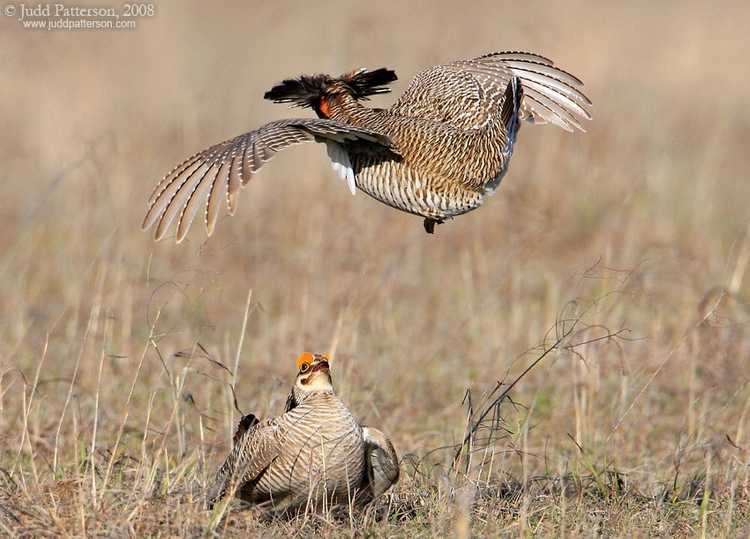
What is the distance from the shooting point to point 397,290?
866 cm

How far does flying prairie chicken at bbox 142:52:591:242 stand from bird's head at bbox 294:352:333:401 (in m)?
0.65

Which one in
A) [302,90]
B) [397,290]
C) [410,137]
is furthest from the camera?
[397,290]

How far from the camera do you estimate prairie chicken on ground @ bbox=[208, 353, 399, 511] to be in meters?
4.05

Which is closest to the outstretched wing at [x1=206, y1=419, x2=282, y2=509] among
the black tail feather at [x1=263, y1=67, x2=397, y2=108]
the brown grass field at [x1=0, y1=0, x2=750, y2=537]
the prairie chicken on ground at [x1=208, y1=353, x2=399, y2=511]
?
the prairie chicken on ground at [x1=208, y1=353, x2=399, y2=511]

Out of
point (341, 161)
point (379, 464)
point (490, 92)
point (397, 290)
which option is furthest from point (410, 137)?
point (397, 290)

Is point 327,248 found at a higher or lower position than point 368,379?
higher

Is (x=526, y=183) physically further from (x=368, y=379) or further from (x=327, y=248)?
(x=368, y=379)

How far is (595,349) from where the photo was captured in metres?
5.45

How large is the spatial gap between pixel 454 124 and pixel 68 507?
2.15 meters

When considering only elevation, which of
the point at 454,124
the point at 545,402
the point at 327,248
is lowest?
the point at 545,402

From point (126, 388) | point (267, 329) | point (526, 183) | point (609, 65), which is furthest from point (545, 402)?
point (609, 65)

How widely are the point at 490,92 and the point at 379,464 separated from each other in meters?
1.73

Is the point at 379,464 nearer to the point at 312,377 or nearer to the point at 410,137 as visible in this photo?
the point at 312,377

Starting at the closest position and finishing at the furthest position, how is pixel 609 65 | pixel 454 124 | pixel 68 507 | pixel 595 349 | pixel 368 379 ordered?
pixel 68 507 → pixel 454 124 → pixel 595 349 → pixel 368 379 → pixel 609 65
